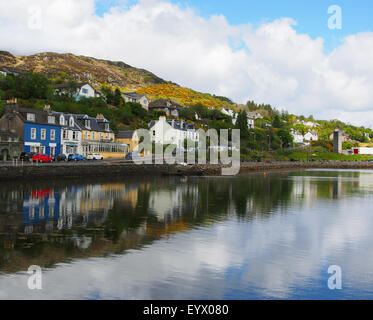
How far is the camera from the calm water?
13.5 metres

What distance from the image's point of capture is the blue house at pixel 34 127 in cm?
6438

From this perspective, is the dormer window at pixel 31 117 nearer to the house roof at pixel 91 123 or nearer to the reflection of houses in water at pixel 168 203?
the house roof at pixel 91 123

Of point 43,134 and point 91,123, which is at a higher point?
point 91,123

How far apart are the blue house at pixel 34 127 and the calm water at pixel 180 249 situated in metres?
33.9

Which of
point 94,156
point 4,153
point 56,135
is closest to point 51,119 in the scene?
point 56,135

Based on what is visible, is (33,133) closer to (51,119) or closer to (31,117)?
(31,117)

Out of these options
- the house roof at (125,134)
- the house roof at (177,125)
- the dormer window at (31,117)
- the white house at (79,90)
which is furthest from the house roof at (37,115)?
the white house at (79,90)

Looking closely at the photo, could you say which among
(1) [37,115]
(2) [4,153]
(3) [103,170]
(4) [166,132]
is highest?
(1) [37,115]

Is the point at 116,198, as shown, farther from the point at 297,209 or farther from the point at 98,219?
the point at 297,209

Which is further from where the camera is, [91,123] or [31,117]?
[91,123]

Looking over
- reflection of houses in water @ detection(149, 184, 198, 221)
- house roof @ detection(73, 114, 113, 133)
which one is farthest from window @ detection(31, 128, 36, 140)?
reflection of houses in water @ detection(149, 184, 198, 221)

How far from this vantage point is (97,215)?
2680 centimetres

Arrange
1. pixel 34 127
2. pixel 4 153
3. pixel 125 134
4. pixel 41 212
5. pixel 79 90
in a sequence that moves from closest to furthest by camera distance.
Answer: pixel 41 212 < pixel 4 153 < pixel 34 127 < pixel 125 134 < pixel 79 90

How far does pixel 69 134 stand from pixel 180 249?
6023 cm
